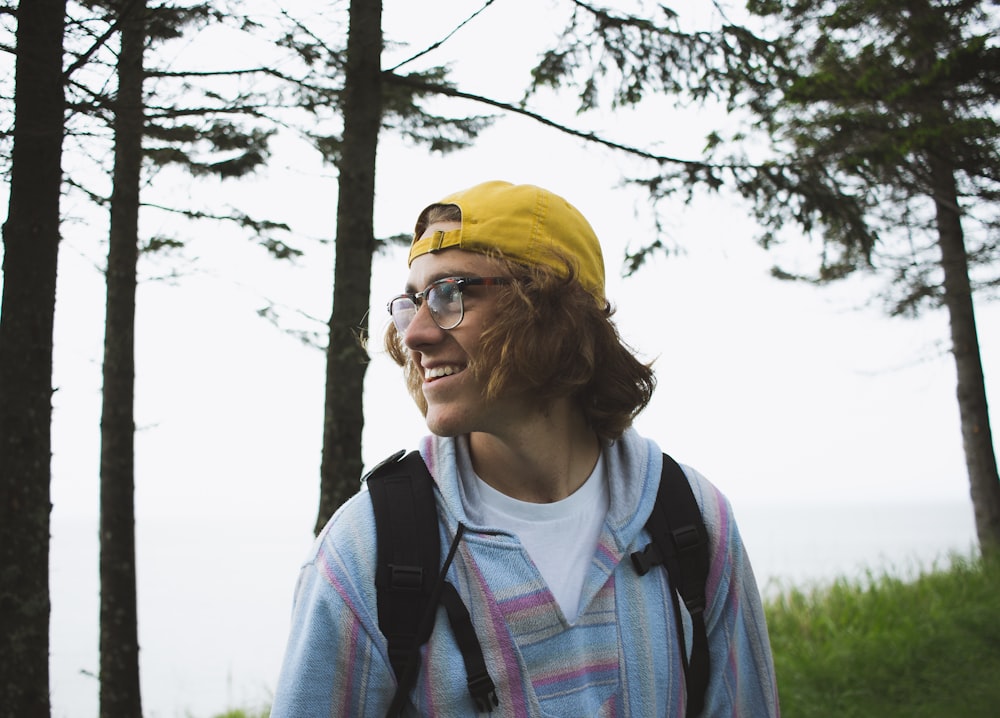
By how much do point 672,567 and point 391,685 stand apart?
66 cm

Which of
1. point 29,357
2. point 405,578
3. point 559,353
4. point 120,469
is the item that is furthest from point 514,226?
point 120,469

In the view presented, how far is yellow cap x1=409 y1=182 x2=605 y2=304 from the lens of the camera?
178 cm

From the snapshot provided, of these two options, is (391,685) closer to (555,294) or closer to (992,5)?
(555,294)

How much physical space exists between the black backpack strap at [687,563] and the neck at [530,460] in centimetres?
22

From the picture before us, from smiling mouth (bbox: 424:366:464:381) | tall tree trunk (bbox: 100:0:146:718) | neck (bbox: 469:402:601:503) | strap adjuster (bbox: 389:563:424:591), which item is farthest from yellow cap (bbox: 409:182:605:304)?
tall tree trunk (bbox: 100:0:146:718)

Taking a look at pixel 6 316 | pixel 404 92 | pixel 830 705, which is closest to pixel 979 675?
pixel 830 705

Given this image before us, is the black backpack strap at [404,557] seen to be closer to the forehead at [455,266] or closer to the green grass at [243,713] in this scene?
the forehead at [455,266]

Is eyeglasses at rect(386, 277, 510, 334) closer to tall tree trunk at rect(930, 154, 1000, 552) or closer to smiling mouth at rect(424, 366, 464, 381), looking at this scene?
smiling mouth at rect(424, 366, 464, 381)

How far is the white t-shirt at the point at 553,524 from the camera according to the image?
67.2 inches

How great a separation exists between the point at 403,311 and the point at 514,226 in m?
0.34

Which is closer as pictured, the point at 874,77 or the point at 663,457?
the point at 663,457

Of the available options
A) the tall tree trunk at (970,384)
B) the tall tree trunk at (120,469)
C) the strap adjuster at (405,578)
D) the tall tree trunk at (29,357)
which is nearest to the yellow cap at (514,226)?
the strap adjuster at (405,578)

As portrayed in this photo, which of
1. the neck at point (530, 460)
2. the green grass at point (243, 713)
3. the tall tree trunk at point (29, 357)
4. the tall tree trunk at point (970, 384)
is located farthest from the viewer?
the tall tree trunk at point (970, 384)

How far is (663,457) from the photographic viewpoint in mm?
1976
